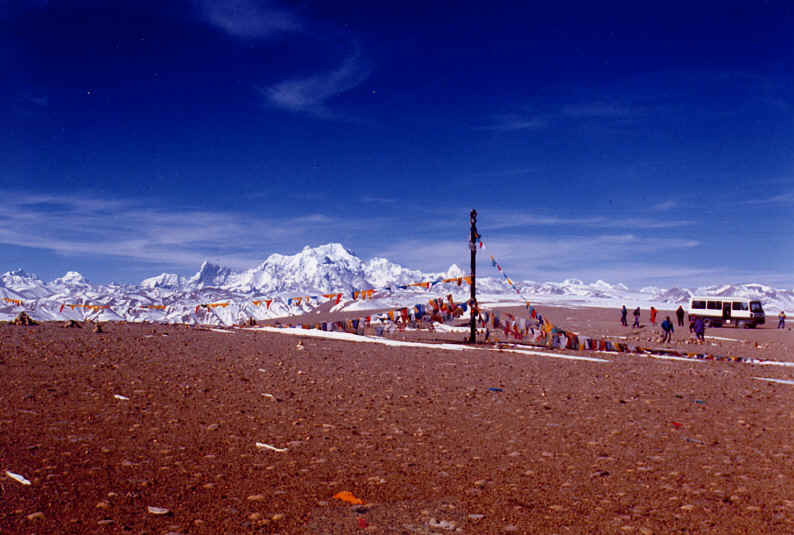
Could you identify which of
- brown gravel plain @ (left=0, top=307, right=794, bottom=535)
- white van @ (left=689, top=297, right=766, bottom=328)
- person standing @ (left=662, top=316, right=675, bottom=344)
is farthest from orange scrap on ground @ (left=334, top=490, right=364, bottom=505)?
white van @ (left=689, top=297, right=766, bottom=328)

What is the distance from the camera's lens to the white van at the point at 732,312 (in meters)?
52.2

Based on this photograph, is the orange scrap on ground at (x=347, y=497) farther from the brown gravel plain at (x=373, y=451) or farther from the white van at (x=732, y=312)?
the white van at (x=732, y=312)

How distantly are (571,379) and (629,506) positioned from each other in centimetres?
1034

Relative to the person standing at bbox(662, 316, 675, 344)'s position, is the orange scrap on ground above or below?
below

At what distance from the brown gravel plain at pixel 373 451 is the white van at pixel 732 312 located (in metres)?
43.8

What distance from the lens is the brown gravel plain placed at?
5145mm

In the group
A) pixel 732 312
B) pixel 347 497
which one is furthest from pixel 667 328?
pixel 347 497

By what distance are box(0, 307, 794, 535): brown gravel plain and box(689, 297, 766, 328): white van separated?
1723 inches

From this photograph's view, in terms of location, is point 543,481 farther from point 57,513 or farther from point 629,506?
point 57,513

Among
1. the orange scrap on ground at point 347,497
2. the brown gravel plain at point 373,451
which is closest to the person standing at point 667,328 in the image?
the brown gravel plain at point 373,451

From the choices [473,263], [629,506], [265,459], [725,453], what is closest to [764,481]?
[725,453]

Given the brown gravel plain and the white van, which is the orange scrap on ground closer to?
the brown gravel plain

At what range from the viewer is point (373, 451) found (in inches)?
294

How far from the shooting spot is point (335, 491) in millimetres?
5852
